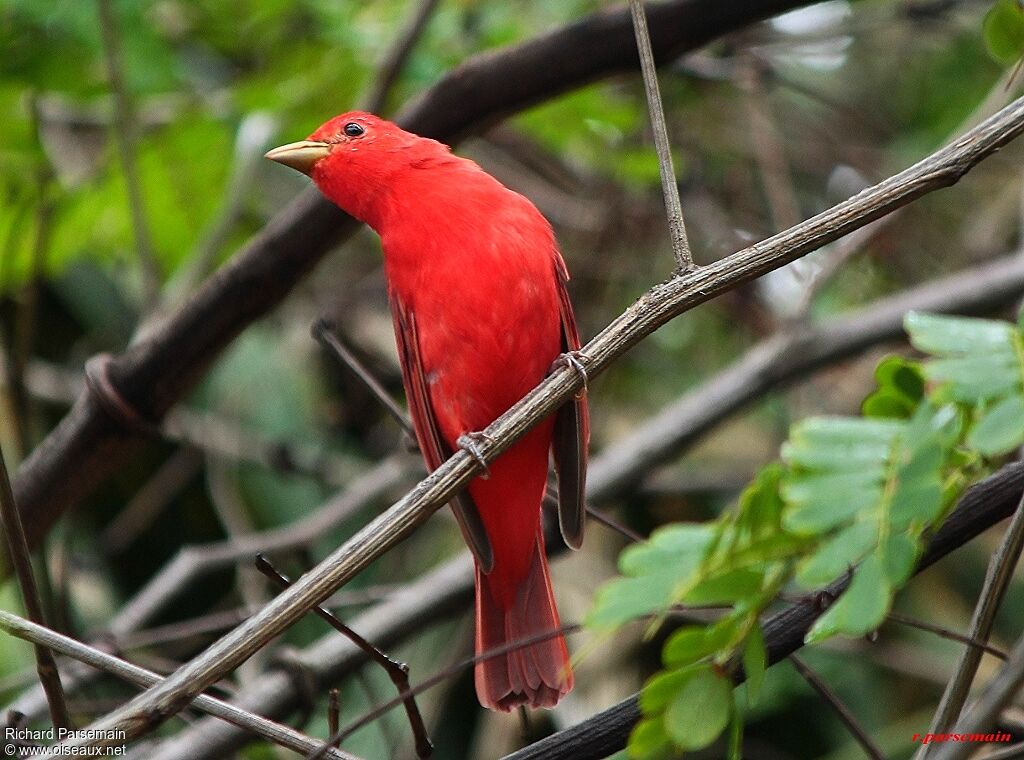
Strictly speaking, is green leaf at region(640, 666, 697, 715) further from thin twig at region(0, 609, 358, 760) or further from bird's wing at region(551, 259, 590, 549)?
bird's wing at region(551, 259, 590, 549)

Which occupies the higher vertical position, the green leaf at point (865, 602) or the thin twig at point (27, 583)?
the thin twig at point (27, 583)

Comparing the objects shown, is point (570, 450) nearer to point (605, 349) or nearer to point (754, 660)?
point (605, 349)

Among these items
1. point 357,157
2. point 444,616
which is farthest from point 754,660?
point 444,616

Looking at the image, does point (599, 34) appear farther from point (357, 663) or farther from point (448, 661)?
point (448, 661)

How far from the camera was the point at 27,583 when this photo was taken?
2.04 m

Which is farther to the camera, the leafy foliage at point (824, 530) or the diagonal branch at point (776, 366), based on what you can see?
the diagonal branch at point (776, 366)

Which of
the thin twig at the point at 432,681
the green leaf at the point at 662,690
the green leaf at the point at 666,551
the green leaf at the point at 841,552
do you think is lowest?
the green leaf at the point at 662,690

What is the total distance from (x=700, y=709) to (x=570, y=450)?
1.61 metres

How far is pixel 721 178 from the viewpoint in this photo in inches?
234

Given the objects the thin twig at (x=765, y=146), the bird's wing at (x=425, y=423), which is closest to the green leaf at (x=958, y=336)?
the bird's wing at (x=425, y=423)

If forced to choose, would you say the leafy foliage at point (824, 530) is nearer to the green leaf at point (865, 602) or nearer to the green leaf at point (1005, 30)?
the green leaf at point (865, 602)

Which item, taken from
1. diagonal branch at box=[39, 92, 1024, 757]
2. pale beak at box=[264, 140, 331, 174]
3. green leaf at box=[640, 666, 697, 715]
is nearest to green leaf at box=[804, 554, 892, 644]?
green leaf at box=[640, 666, 697, 715]

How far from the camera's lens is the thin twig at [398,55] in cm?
340

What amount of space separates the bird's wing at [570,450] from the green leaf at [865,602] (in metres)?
1.58
